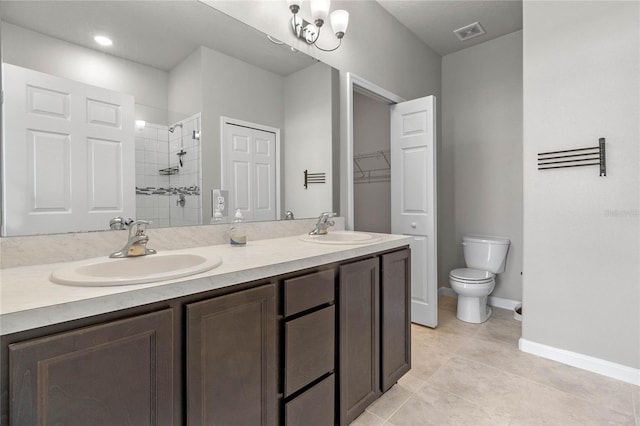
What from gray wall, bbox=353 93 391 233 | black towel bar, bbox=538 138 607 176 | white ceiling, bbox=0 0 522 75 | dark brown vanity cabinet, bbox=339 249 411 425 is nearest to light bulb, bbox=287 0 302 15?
white ceiling, bbox=0 0 522 75

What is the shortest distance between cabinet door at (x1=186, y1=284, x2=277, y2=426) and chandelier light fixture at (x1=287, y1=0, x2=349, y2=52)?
167 centimetres

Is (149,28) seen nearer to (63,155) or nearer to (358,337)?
(63,155)

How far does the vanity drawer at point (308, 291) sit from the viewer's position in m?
1.11

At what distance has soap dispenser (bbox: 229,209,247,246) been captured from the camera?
147 cm

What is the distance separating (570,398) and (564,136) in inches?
62.7

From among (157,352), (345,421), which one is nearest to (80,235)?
(157,352)

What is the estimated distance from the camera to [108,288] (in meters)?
0.75

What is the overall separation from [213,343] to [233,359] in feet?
0.32

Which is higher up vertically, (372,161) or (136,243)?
(372,161)

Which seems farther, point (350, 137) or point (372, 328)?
point (350, 137)

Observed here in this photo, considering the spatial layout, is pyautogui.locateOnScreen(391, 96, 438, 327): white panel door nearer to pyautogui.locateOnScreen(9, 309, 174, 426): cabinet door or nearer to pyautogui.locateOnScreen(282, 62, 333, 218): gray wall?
pyautogui.locateOnScreen(282, 62, 333, 218): gray wall

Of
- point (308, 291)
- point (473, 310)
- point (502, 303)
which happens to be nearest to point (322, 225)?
point (308, 291)

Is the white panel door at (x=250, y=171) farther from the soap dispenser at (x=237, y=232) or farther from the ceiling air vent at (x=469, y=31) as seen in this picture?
the ceiling air vent at (x=469, y=31)

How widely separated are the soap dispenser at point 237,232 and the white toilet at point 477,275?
2057 mm
